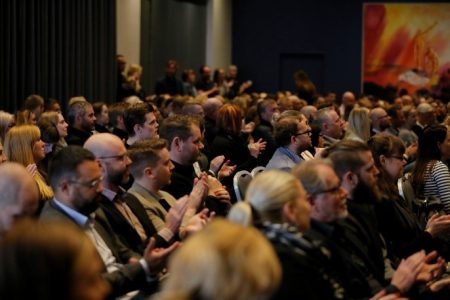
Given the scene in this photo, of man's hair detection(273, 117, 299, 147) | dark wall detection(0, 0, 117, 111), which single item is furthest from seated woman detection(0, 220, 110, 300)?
dark wall detection(0, 0, 117, 111)

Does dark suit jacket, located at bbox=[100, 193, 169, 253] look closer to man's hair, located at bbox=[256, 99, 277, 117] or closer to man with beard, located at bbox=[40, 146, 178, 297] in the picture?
man with beard, located at bbox=[40, 146, 178, 297]

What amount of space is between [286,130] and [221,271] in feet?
16.0

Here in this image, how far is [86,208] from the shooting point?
4168mm

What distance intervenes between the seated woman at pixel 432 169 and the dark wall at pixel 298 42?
16.1m

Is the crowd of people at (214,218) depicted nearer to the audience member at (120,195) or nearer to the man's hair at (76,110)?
the audience member at (120,195)

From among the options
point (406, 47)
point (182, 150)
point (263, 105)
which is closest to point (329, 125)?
point (263, 105)

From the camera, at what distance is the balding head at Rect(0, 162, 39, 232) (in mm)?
3746

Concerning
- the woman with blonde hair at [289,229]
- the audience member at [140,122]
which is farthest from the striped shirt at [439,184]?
the woman with blonde hair at [289,229]

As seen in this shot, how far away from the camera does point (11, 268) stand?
7.32 ft

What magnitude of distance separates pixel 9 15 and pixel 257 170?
649 cm

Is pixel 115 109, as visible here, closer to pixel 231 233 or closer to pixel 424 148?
pixel 424 148

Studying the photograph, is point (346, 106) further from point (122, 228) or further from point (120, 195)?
point (122, 228)

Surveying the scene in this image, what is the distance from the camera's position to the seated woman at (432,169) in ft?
22.2

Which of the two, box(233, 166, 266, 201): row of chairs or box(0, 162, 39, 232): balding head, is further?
box(233, 166, 266, 201): row of chairs
